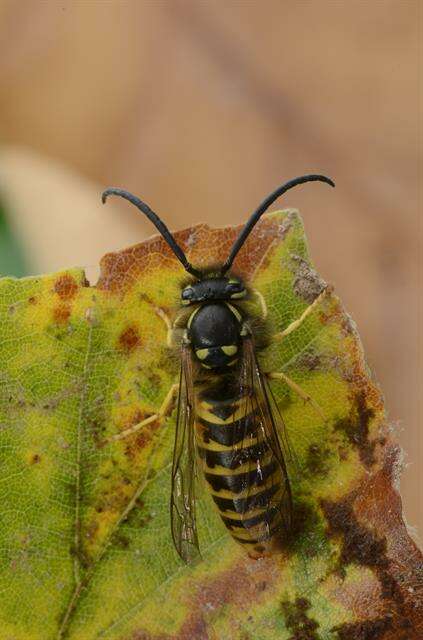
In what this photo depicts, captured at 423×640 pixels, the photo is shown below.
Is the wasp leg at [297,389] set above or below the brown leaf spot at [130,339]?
above

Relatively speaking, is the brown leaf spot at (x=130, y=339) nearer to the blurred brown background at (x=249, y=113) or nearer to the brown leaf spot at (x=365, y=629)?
the brown leaf spot at (x=365, y=629)

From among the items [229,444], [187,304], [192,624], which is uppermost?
[187,304]

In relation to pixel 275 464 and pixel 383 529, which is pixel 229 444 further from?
pixel 383 529

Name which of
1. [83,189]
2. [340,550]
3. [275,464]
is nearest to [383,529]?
[340,550]

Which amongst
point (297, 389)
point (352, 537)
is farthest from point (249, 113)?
point (352, 537)

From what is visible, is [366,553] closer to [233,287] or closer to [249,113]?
[233,287]

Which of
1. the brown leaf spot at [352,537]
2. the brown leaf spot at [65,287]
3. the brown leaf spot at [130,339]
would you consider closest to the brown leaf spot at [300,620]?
the brown leaf spot at [352,537]

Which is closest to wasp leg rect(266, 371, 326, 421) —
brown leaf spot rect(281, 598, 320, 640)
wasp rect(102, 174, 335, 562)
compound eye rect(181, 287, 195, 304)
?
wasp rect(102, 174, 335, 562)
